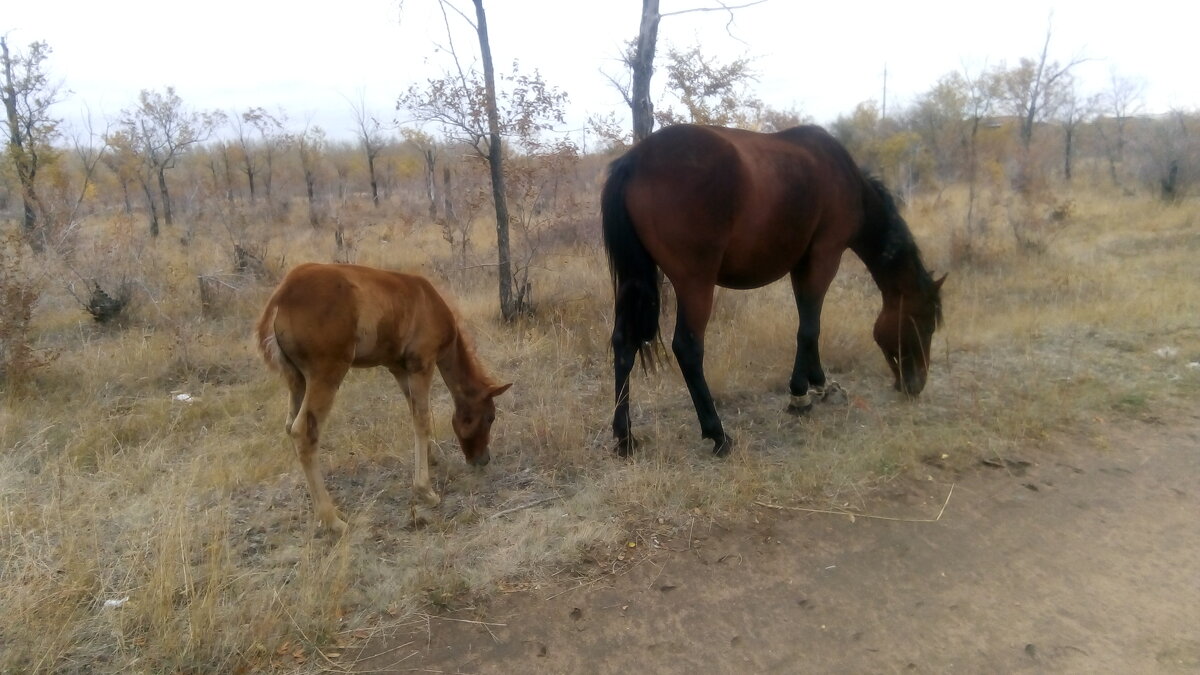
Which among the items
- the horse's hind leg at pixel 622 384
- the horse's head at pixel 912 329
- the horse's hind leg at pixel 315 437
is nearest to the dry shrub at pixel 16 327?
the horse's hind leg at pixel 315 437

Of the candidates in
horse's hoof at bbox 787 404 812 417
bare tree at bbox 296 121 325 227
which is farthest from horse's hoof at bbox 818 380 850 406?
bare tree at bbox 296 121 325 227

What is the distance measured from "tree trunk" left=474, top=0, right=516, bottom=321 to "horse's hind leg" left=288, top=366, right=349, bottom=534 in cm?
418

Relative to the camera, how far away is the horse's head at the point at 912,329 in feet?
18.5

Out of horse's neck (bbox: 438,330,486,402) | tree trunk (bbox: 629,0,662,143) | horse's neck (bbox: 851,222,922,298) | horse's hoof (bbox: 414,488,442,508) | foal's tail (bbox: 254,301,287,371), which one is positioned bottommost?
horse's hoof (bbox: 414,488,442,508)

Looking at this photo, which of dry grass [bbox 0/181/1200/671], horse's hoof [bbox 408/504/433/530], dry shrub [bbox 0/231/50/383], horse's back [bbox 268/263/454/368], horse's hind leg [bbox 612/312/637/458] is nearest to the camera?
dry grass [bbox 0/181/1200/671]

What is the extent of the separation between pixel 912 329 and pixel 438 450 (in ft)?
12.5

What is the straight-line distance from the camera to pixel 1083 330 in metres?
7.58

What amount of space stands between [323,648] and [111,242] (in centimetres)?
884

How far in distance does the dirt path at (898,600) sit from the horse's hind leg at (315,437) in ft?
3.67

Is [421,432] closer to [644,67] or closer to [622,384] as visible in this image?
[622,384]

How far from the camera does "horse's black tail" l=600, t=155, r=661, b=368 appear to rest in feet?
15.2

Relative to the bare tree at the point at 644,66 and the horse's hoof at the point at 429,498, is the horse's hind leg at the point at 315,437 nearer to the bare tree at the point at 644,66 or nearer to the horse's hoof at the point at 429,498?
the horse's hoof at the point at 429,498

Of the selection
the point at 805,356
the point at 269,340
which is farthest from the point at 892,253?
the point at 269,340

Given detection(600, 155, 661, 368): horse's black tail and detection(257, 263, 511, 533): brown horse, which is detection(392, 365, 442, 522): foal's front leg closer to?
detection(257, 263, 511, 533): brown horse
